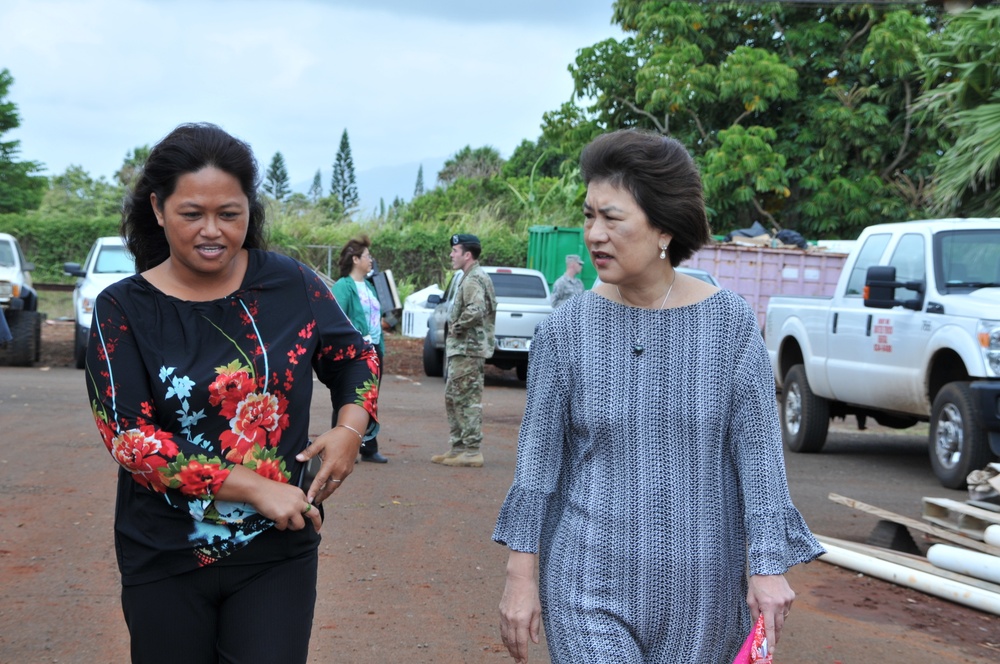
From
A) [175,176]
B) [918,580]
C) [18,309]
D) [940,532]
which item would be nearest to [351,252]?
[940,532]

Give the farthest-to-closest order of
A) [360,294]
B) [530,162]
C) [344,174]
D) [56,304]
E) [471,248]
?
[344,174], [530,162], [56,304], [471,248], [360,294]

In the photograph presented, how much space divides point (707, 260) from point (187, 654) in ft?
66.3

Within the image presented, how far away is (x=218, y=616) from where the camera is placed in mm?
3023

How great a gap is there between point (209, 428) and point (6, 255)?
719 inches

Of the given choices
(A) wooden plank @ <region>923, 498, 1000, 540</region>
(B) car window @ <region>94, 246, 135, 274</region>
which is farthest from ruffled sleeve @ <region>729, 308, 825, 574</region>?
(B) car window @ <region>94, 246, 135, 274</region>

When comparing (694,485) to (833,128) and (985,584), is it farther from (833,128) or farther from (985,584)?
(833,128)

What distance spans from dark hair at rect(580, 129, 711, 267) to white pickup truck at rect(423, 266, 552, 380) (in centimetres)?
1467

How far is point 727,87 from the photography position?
29.3 meters

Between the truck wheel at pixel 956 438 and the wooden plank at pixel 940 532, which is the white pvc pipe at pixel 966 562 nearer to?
the wooden plank at pixel 940 532

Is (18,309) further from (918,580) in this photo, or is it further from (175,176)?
(175,176)

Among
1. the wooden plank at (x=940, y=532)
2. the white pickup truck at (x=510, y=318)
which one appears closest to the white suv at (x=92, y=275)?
the white pickup truck at (x=510, y=318)

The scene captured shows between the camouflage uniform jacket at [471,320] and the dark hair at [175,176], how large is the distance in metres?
7.68

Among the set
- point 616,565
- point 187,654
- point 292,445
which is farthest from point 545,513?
point 187,654

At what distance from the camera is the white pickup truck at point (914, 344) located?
9.88m
